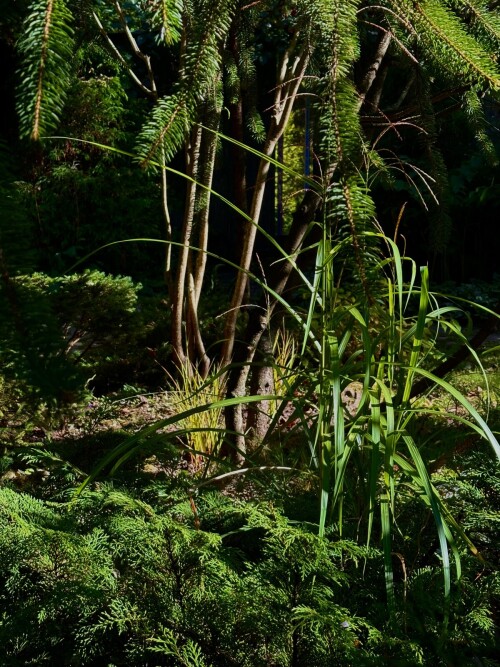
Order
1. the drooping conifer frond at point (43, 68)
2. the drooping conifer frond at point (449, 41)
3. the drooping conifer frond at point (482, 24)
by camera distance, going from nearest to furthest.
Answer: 1. the drooping conifer frond at point (43, 68)
2. the drooping conifer frond at point (449, 41)
3. the drooping conifer frond at point (482, 24)

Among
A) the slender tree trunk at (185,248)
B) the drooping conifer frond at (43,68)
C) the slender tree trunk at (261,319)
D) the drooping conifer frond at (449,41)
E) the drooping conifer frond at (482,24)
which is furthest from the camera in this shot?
the slender tree trunk at (185,248)

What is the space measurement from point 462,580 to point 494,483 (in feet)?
1.14

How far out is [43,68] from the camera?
92 centimetres

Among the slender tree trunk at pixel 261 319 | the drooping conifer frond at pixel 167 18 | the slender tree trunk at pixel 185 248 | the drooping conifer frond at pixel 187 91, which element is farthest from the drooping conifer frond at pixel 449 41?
the slender tree trunk at pixel 185 248

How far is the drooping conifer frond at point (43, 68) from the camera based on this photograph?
908 mm

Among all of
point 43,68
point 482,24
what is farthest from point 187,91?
point 482,24

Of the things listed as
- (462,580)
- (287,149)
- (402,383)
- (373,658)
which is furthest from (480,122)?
(287,149)

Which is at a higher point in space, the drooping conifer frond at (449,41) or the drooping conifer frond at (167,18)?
the drooping conifer frond at (449,41)

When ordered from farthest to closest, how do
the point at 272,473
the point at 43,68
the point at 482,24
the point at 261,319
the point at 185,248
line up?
the point at 185,248 < the point at 261,319 < the point at 272,473 < the point at 482,24 < the point at 43,68

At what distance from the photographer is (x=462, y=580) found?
156 cm

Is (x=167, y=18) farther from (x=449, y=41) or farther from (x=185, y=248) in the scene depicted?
(x=185, y=248)

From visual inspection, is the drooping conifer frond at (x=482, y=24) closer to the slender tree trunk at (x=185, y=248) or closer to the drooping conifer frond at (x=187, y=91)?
the drooping conifer frond at (x=187, y=91)

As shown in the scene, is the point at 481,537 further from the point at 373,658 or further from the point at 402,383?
the point at 373,658

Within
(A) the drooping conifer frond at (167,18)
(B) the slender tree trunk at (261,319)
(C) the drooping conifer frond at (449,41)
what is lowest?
(B) the slender tree trunk at (261,319)
